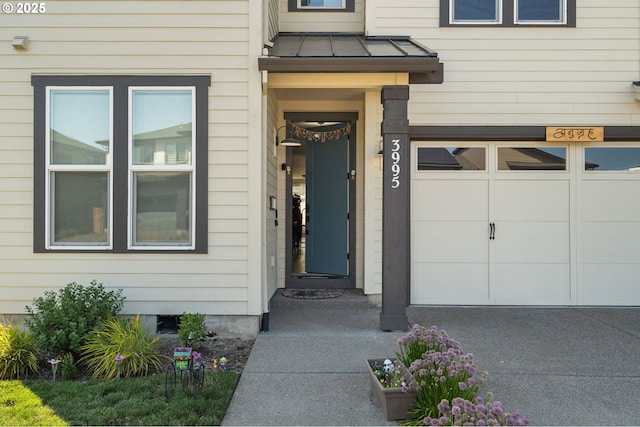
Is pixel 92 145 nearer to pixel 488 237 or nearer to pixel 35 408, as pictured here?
pixel 35 408

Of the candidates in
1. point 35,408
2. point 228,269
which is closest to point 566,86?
point 228,269

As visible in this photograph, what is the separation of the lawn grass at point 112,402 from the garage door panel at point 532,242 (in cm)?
416

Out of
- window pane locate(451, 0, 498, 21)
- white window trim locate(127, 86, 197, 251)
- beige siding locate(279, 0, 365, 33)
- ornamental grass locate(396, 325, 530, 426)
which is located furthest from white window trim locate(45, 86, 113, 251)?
window pane locate(451, 0, 498, 21)

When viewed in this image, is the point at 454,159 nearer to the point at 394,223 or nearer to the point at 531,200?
the point at 531,200

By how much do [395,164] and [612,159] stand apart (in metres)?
3.42

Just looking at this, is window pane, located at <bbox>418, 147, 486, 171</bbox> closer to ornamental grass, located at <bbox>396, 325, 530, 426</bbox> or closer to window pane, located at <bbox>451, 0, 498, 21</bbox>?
window pane, located at <bbox>451, 0, 498, 21</bbox>

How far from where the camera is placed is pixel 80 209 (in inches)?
197

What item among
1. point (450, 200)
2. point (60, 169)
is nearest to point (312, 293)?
point (450, 200)

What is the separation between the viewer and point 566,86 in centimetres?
616

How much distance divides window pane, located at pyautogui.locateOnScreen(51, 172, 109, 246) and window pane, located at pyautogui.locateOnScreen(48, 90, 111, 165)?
17 cm

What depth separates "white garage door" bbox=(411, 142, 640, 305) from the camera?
632 cm

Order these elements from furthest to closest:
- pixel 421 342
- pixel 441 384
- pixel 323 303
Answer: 1. pixel 323 303
2. pixel 421 342
3. pixel 441 384

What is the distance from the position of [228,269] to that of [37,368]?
187 cm

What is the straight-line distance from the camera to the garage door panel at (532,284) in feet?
20.8
